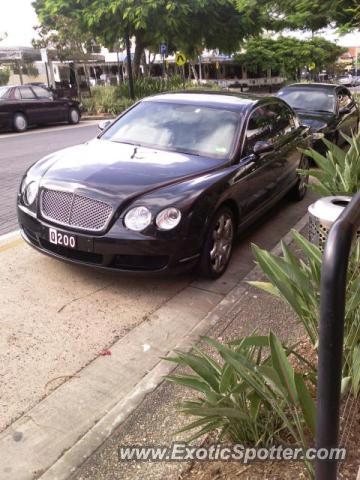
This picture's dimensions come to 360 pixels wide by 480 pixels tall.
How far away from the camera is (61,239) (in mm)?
4098

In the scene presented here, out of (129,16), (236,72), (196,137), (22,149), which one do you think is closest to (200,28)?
(129,16)

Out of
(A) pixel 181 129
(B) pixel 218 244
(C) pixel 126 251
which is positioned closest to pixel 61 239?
(C) pixel 126 251

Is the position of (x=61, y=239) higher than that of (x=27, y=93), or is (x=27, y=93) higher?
(x=27, y=93)

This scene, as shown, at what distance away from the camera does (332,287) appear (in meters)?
1.41

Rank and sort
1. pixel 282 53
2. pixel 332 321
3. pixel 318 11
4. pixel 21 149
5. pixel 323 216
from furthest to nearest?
1. pixel 282 53
2. pixel 21 149
3. pixel 318 11
4. pixel 323 216
5. pixel 332 321

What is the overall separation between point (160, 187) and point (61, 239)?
0.92 meters

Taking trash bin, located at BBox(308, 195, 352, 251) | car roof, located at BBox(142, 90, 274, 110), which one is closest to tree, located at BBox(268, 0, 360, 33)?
car roof, located at BBox(142, 90, 274, 110)

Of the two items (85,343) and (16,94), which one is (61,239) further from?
(16,94)

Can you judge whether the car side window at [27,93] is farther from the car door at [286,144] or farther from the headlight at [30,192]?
the headlight at [30,192]

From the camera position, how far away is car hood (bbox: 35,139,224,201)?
4.10m

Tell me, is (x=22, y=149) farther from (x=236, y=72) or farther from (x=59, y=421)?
(x=236, y=72)

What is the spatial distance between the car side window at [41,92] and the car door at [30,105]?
0.63 ft

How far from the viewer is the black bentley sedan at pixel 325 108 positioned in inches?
380

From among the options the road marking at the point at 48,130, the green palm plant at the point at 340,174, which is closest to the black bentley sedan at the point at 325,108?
the green palm plant at the point at 340,174
